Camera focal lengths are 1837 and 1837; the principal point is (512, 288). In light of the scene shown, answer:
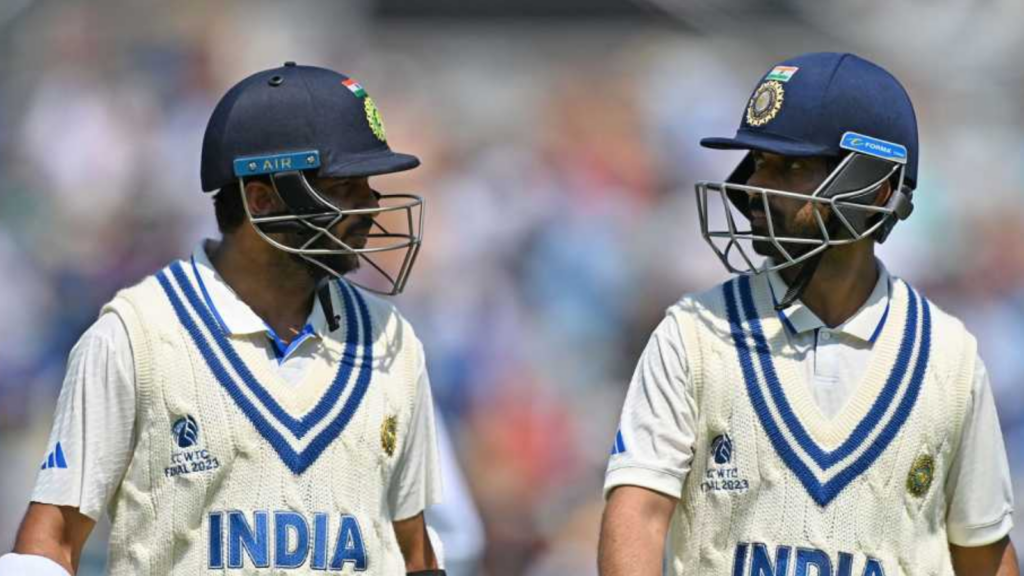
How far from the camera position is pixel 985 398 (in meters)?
3.42

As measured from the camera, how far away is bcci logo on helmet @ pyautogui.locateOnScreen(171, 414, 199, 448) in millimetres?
3328

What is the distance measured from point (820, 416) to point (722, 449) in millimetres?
188

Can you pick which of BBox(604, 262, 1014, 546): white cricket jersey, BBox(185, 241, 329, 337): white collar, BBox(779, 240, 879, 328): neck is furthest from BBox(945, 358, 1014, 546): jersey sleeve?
BBox(185, 241, 329, 337): white collar

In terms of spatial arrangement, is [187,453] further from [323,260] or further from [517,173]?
[517,173]

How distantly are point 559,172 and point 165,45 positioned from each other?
4.93 feet

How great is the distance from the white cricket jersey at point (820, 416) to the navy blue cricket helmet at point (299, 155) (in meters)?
0.52

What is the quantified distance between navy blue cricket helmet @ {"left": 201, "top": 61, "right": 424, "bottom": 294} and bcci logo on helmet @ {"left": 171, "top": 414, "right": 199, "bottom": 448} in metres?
0.37

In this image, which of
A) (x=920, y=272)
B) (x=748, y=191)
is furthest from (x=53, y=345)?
(x=748, y=191)

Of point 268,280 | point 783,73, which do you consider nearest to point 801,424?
point 783,73

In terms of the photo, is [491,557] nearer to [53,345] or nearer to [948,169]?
[53,345]

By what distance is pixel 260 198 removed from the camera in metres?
3.54

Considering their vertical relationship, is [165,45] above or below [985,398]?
above

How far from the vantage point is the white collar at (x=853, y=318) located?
3.42 m

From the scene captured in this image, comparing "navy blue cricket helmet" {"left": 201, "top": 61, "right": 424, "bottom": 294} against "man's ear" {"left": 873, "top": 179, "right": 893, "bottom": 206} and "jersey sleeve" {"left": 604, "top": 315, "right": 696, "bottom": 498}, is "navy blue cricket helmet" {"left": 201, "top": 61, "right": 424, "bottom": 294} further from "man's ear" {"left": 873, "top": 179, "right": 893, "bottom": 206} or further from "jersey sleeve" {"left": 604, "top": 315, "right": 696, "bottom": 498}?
"man's ear" {"left": 873, "top": 179, "right": 893, "bottom": 206}
